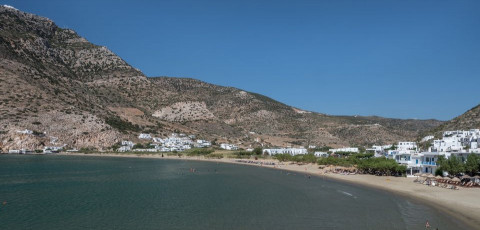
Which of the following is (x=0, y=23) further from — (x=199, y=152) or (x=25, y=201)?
(x=25, y=201)

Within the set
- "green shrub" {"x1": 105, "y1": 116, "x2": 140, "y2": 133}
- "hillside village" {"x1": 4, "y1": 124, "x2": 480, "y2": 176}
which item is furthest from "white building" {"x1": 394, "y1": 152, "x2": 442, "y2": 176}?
"green shrub" {"x1": 105, "y1": 116, "x2": 140, "y2": 133}

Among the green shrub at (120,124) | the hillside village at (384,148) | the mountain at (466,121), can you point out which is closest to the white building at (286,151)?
the hillside village at (384,148)

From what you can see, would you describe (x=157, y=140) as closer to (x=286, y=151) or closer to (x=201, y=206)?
(x=286, y=151)

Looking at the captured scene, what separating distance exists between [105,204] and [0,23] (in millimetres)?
125795

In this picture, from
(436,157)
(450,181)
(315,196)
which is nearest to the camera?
(315,196)

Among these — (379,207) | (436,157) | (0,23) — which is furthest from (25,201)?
(0,23)

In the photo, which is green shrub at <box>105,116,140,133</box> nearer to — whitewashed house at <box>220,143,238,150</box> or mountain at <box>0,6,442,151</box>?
mountain at <box>0,6,442,151</box>

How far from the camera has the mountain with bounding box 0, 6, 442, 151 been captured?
4102 inches

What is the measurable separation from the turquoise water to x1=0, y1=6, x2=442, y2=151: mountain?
214ft

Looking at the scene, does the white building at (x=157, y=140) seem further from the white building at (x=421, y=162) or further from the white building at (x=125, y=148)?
the white building at (x=421, y=162)

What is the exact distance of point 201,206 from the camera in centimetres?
3241

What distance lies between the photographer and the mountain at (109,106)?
10419 centimetres

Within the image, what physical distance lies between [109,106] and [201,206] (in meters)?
111

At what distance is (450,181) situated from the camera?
143 feet
